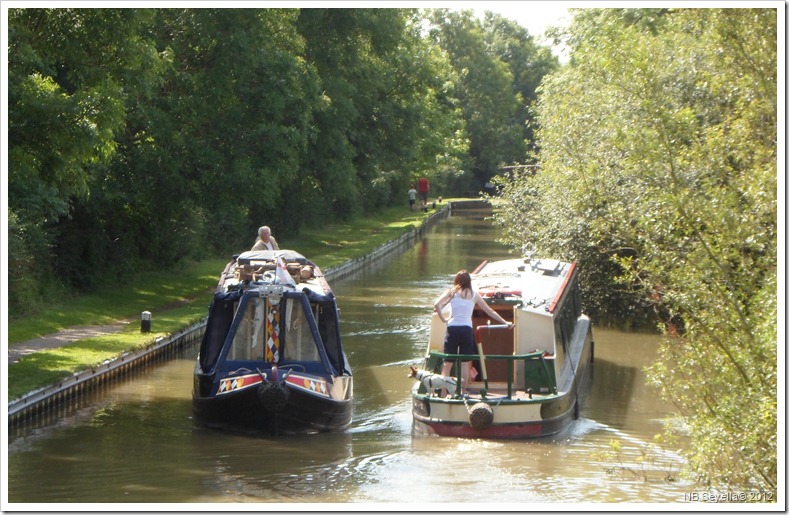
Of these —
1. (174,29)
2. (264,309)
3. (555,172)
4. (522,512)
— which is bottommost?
(522,512)

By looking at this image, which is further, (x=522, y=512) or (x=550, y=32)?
(x=550, y=32)

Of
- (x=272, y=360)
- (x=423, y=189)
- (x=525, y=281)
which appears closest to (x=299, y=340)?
(x=272, y=360)

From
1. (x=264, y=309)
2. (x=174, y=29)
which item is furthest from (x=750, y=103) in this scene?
(x=174, y=29)

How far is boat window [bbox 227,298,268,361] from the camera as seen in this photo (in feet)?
53.9

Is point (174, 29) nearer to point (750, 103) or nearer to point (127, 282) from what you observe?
point (127, 282)

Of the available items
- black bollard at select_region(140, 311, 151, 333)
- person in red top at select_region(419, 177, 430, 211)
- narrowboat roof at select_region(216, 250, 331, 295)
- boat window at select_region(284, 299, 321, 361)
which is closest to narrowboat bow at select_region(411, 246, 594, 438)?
boat window at select_region(284, 299, 321, 361)

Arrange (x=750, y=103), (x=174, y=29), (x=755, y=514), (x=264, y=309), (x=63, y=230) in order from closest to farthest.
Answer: (x=755, y=514)
(x=750, y=103)
(x=264, y=309)
(x=63, y=230)
(x=174, y=29)

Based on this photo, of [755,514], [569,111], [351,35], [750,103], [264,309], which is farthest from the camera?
[351,35]

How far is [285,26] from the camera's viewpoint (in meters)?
34.2

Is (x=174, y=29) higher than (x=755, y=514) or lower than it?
higher

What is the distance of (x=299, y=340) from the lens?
54.4 ft

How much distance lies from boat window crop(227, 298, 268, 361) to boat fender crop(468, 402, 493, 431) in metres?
3.47

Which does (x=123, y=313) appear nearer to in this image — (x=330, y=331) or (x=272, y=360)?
(x=330, y=331)

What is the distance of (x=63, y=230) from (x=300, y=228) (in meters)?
18.0
